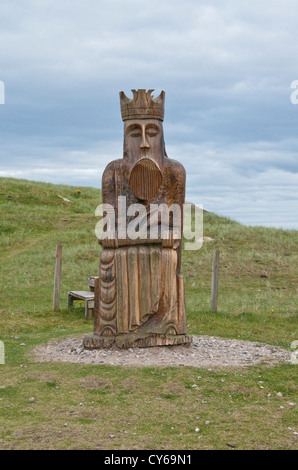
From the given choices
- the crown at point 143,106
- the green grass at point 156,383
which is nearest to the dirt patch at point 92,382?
the green grass at point 156,383

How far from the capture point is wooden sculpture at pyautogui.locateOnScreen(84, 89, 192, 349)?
350 inches

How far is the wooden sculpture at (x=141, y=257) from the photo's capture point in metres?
8.90

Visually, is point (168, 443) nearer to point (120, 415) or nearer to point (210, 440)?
point (210, 440)

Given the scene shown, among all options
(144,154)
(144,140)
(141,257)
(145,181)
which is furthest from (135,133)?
(141,257)

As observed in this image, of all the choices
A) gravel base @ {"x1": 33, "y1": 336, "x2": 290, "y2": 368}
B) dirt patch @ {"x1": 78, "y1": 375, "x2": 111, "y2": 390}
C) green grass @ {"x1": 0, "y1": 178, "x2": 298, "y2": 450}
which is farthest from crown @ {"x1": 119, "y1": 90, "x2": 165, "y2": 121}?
dirt patch @ {"x1": 78, "y1": 375, "x2": 111, "y2": 390}

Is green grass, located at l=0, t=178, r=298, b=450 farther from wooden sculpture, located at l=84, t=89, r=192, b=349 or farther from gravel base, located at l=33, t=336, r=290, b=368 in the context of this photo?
wooden sculpture, located at l=84, t=89, r=192, b=349

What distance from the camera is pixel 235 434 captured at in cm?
583

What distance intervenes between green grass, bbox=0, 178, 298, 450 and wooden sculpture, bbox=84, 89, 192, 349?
106 centimetres

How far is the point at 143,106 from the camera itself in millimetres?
8984

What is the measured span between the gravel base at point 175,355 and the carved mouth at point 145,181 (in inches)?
109

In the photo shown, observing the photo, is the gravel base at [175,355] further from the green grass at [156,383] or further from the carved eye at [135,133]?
the carved eye at [135,133]

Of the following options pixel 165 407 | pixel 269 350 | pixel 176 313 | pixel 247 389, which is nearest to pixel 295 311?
pixel 269 350

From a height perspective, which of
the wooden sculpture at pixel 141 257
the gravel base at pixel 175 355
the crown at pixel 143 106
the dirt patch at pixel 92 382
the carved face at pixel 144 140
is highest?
the crown at pixel 143 106
